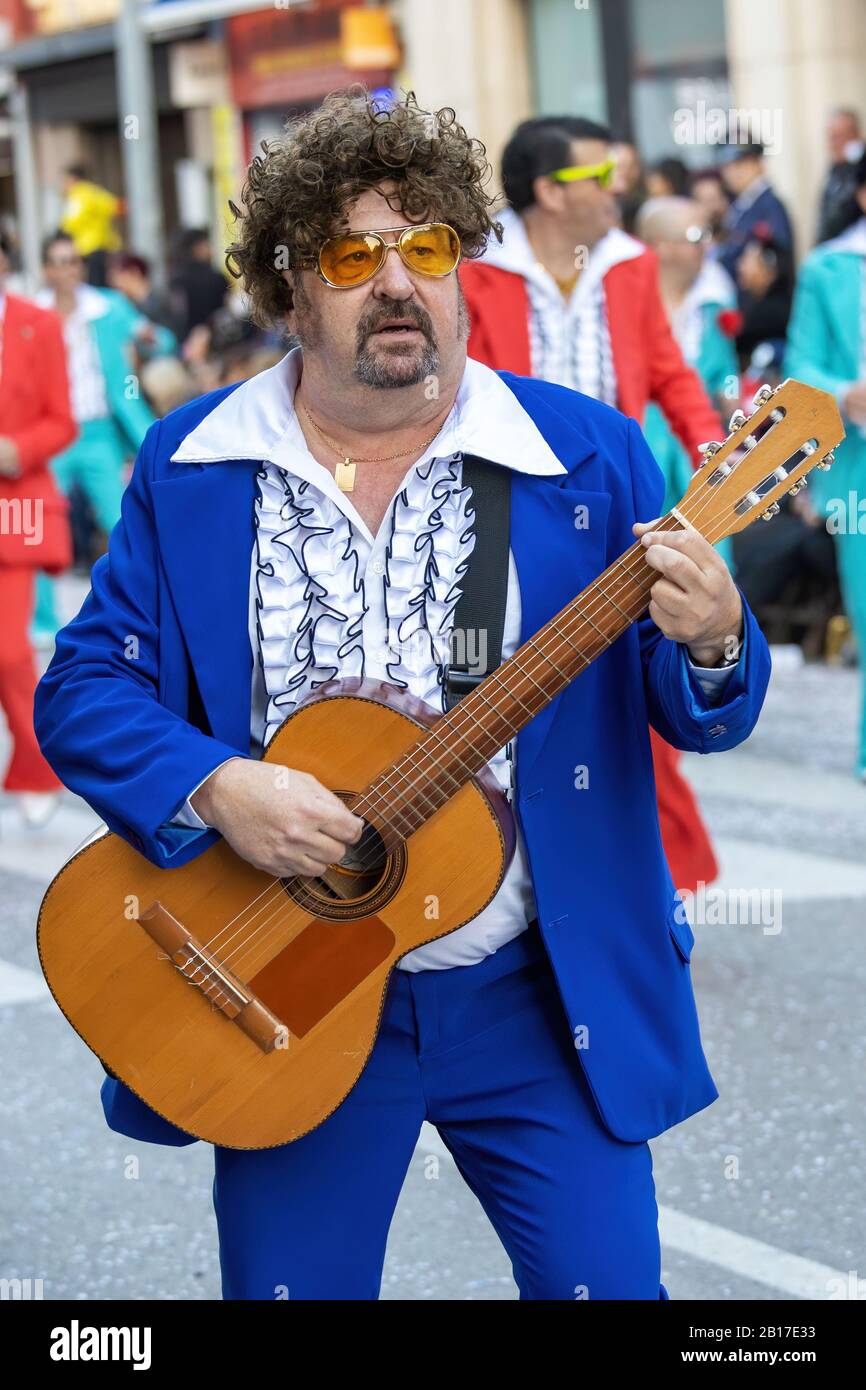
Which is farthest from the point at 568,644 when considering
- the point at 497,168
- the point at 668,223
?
the point at 668,223

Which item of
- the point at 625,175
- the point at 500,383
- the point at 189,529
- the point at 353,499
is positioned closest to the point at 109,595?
the point at 189,529

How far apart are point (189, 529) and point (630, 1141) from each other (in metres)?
0.96

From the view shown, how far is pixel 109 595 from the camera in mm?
2984

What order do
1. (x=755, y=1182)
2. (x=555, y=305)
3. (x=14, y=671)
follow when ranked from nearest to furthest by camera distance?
(x=755, y=1182) < (x=555, y=305) < (x=14, y=671)

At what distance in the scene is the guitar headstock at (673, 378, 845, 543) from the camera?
2.76 m

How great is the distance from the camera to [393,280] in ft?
9.39

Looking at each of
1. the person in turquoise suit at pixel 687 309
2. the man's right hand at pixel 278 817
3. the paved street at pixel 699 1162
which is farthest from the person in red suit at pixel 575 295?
the man's right hand at pixel 278 817

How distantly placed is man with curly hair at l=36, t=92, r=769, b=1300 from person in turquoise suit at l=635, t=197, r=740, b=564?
320cm

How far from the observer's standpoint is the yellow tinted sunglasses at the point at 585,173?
21.6ft

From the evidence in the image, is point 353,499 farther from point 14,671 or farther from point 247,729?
point 14,671

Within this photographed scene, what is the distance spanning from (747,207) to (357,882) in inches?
491

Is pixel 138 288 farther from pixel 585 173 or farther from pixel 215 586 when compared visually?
pixel 215 586

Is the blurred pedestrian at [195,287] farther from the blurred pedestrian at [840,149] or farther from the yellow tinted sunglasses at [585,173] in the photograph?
the yellow tinted sunglasses at [585,173]

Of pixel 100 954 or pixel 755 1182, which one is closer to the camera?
pixel 100 954
